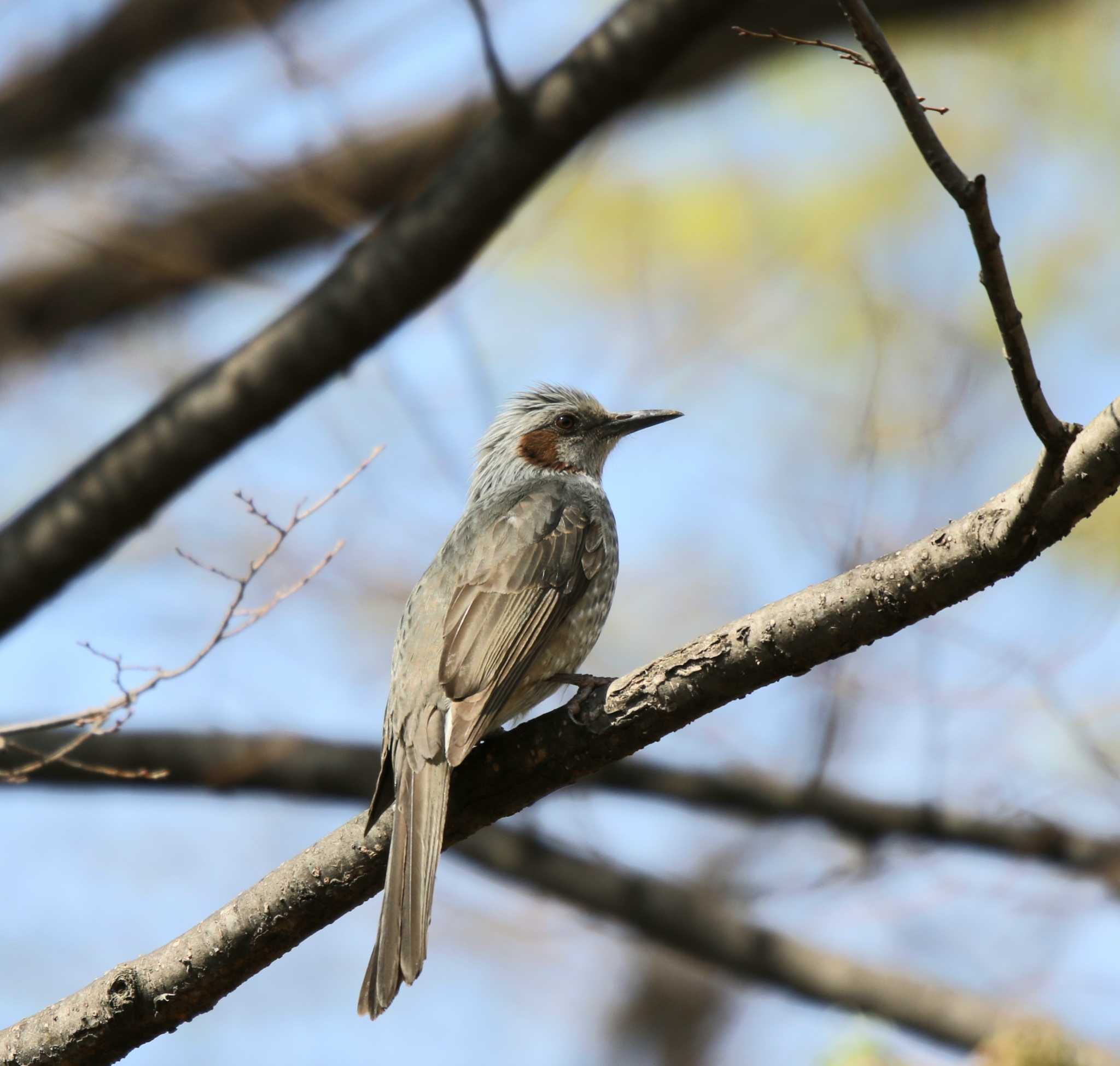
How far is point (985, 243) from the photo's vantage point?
102 inches

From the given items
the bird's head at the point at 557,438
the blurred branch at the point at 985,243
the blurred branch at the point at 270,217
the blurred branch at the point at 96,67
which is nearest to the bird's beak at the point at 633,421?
the bird's head at the point at 557,438

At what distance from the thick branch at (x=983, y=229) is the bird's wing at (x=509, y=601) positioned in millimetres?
1774

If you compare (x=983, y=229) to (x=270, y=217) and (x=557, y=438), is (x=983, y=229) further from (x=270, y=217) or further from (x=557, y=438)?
(x=270, y=217)

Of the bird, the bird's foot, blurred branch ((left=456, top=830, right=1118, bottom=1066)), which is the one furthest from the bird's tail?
blurred branch ((left=456, top=830, right=1118, bottom=1066))

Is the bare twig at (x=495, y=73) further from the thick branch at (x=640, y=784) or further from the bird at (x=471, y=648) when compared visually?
the thick branch at (x=640, y=784)

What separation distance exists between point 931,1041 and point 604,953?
17.0 feet

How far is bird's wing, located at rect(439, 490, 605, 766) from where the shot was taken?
153 inches

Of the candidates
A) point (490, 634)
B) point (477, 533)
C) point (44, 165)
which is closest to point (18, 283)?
point (44, 165)

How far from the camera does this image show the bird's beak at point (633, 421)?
18.4ft

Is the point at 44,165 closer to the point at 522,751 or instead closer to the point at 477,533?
the point at 477,533

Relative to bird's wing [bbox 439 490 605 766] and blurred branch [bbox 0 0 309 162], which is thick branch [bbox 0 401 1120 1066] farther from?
blurred branch [bbox 0 0 309 162]

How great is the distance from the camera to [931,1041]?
586 centimetres


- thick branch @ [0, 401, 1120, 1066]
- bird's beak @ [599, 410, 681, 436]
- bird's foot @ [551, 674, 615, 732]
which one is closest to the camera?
thick branch @ [0, 401, 1120, 1066]

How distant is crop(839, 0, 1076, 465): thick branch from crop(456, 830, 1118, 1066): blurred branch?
12.6ft
